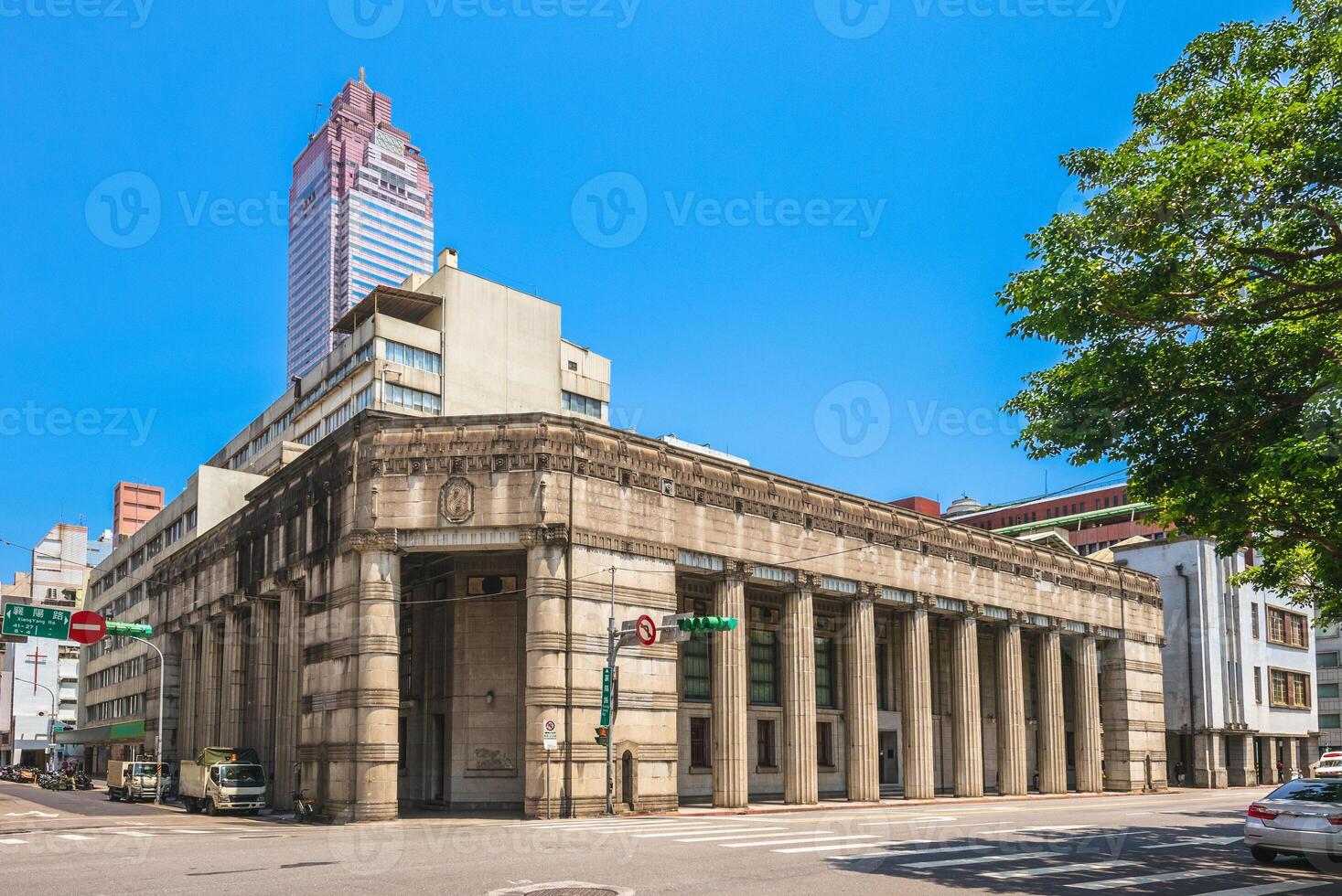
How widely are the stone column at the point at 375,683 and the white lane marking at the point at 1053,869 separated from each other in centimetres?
2414

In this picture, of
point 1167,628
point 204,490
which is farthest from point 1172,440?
point 204,490

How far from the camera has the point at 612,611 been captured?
129 feet

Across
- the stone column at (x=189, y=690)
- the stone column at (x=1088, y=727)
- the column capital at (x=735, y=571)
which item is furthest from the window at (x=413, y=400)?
the stone column at (x=1088, y=727)

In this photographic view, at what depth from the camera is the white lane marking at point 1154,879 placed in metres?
17.6

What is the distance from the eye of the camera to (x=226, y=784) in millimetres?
43844

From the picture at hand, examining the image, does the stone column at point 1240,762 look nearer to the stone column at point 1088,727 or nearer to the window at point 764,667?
the stone column at point 1088,727

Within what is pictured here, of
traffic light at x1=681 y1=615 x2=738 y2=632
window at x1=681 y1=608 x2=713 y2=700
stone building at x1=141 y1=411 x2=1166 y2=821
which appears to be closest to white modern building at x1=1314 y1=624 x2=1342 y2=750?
stone building at x1=141 y1=411 x2=1166 y2=821

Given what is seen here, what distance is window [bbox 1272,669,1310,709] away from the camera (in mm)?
79625

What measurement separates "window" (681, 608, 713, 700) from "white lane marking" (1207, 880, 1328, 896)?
29968 mm

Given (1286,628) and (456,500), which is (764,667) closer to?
(456,500)

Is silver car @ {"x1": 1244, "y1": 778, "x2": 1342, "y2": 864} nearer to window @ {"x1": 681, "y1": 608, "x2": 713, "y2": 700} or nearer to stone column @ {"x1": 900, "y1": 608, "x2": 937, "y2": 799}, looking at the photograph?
window @ {"x1": 681, "y1": 608, "x2": 713, "y2": 700}

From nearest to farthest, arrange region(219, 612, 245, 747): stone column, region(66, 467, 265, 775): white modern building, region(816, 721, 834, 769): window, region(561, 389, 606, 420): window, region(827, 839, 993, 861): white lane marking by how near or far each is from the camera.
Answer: region(827, 839, 993, 861): white lane marking
region(816, 721, 834, 769): window
region(219, 612, 245, 747): stone column
region(66, 467, 265, 775): white modern building
region(561, 389, 606, 420): window

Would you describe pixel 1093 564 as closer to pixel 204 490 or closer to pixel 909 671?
pixel 909 671

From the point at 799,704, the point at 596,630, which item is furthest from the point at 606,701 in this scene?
the point at 799,704
